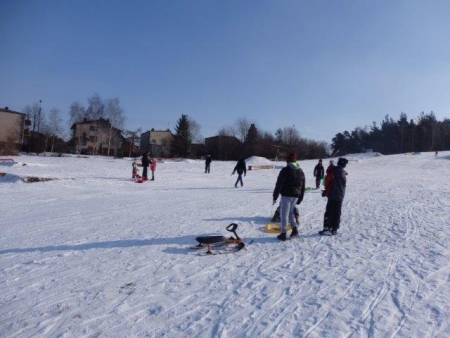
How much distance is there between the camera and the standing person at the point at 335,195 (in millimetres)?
7699

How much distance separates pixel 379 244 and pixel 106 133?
60134 millimetres

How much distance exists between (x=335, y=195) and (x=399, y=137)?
99831 millimetres

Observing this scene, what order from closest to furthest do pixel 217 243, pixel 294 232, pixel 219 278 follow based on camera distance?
pixel 219 278 < pixel 217 243 < pixel 294 232

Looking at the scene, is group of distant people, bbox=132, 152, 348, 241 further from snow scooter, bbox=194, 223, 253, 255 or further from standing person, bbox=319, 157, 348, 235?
snow scooter, bbox=194, 223, 253, 255

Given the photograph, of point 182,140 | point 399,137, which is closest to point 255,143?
point 182,140

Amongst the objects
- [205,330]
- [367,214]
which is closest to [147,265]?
[205,330]

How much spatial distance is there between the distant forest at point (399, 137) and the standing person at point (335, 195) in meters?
89.1

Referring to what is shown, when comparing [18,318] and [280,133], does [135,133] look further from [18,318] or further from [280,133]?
[18,318]

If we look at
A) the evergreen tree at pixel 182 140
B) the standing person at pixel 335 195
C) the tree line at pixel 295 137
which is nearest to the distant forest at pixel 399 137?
the tree line at pixel 295 137

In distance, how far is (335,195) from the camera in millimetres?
7703

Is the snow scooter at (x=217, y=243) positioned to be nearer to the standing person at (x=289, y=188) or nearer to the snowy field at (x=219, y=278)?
the snowy field at (x=219, y=278)

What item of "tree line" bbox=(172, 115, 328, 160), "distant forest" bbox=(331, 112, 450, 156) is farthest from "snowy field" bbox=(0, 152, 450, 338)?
"distant forest" bbox=(331, 112, 450, 156)

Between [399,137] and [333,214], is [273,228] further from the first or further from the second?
[399,137]

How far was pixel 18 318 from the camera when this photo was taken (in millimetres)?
3992
